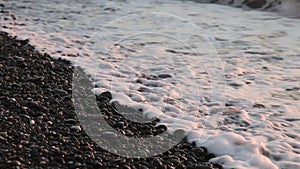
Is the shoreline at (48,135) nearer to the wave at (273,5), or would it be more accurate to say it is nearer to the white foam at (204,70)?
the white foam at (204,70)

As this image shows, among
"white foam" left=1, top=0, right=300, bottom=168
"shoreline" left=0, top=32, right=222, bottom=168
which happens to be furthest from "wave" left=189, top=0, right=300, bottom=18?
"shoreline" left=0, top=32, right=222, bottom=168

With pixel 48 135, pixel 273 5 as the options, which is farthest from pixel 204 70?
pixel 273 5

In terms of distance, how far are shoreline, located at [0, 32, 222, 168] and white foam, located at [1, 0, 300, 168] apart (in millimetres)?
333

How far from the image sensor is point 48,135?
3.23 metres

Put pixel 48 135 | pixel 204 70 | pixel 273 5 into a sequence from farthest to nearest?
pixel 273 5
pixel 204 70
pixel 48 135

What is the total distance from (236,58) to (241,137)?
7.43 ft

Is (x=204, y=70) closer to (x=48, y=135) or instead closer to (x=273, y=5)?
(x=48, y=135)

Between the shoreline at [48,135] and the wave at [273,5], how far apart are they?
5545mm

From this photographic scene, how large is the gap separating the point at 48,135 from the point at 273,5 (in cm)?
705

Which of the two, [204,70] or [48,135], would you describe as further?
Result: [204,70]

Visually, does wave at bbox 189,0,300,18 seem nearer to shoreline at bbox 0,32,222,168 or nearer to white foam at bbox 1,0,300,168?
white foam at bbox 1,0,300,168

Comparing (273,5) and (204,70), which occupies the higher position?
(273,5)

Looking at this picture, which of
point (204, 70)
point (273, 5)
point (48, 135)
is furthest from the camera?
point (273, 5)

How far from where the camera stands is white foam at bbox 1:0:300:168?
11.7 ft
